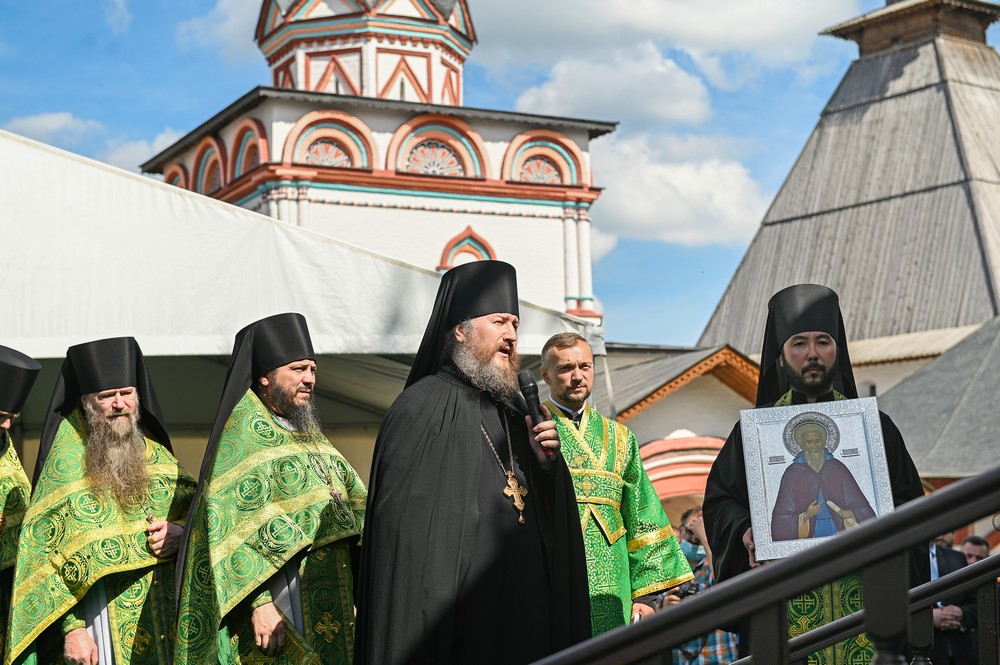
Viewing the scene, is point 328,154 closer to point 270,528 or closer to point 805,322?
point 270,528

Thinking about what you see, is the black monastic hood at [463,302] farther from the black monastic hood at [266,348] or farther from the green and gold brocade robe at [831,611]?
the green and gold brocade robe at [831,611]

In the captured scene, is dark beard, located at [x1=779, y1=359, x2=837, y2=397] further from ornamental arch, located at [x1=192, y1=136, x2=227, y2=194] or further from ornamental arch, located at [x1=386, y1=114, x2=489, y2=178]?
ornamental arch, located at [x1=192, y1=136, x2=227, y2=194]

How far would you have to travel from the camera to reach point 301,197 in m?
22.5

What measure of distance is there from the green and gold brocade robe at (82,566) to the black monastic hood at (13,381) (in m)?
0.44

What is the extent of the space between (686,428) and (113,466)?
9.66 meters

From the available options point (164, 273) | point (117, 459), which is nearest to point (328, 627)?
point (117, 459)

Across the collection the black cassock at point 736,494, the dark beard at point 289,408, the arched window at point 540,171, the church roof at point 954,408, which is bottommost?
the church roof at point 954,408

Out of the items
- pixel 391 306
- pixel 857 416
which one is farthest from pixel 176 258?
pixel 857 416

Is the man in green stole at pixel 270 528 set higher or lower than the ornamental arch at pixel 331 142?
lower

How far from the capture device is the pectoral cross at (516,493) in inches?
161

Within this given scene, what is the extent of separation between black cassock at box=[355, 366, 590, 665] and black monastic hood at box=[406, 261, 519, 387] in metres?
0.14

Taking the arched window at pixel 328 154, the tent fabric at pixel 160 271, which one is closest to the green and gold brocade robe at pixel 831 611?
the tent fabric at pixel 160 271

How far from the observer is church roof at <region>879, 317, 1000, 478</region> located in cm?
2230

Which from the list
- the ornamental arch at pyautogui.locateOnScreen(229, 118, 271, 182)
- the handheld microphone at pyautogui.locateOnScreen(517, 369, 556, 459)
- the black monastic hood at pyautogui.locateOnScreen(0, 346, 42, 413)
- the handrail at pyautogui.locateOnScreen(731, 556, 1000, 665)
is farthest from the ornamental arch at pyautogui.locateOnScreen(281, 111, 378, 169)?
the handrail at pyautogui.locateOnScreen(731, 556, 1000, 665)
